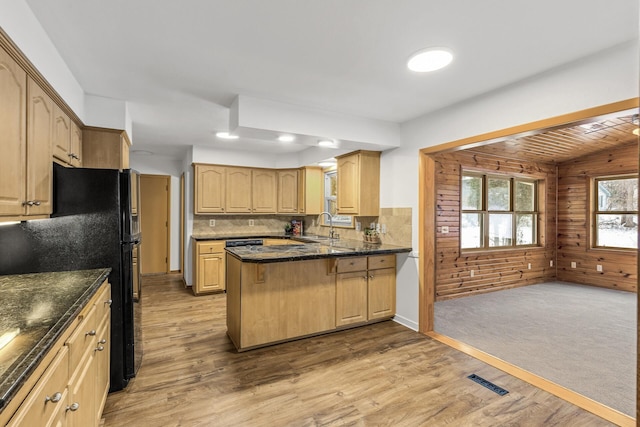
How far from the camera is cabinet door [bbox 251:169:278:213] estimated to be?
570cm

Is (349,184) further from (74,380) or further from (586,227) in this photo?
(586,227)

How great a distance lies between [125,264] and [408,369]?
2.38m

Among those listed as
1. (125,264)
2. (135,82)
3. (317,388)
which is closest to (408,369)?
(317,388)

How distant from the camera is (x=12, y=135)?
1.52 meters

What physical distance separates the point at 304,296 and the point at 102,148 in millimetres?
2397

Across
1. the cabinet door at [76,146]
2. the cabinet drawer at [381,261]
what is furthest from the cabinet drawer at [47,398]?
the cabinet drawer at [381,261]

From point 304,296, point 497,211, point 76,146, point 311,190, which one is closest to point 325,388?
point 304,296

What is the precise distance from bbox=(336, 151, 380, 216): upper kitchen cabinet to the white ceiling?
41.7 inches

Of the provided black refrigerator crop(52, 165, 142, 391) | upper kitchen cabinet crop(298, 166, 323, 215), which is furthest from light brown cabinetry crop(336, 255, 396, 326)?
upper kitchen cabinet crop(298, 166, 323, 215)

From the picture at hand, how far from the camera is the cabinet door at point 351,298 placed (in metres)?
3.40

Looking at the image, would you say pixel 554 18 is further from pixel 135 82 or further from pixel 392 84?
pixel 135 82

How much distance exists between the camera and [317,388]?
92.3 inches

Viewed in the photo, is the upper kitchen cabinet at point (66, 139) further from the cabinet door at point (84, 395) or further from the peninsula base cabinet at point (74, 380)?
the cabinet door at point (84, 395)

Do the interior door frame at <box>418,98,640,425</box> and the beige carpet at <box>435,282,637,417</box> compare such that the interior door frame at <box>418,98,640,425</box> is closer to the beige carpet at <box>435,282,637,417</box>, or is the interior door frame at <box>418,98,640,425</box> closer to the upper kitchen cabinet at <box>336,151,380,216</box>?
the beige carpet at <box>435,282,637,417</box>
